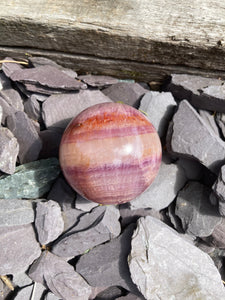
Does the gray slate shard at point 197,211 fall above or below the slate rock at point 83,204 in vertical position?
above

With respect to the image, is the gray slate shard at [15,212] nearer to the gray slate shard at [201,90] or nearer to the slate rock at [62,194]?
the slate rock at [62,194]

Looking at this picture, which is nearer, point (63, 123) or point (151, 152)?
point (151, 152)

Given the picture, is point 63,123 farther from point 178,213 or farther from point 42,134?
point 178,213

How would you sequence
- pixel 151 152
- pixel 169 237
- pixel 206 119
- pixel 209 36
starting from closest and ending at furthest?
pixel 151 152, pixel 209 36, pixel 169 237, pixel 206 119

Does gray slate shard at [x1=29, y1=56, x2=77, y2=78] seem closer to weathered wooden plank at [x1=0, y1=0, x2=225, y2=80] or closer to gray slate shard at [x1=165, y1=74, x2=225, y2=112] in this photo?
weathered wooden plank at [x1=0, y1=0, x2=225, y2=80]

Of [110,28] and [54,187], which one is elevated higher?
[110,28]

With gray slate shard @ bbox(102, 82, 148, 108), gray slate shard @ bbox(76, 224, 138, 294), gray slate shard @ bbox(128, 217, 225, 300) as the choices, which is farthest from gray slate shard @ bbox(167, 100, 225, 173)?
gray slate shard @ bbox(76, 224, 138, 294)

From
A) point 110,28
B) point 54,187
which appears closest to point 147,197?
point 54,187

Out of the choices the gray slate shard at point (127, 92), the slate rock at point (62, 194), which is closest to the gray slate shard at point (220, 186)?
the gray slate shard at point (127, 92)

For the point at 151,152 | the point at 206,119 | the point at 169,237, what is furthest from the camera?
the point at 206,119
